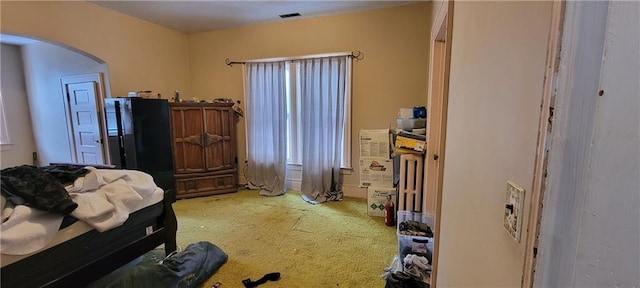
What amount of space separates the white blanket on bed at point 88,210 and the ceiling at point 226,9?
232 centimetres

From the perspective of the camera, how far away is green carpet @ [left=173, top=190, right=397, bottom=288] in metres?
2.08

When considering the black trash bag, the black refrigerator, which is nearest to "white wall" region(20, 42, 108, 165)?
the black refrigerator

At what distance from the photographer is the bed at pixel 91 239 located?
1.33m

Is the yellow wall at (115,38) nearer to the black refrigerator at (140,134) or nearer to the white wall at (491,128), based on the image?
the black refrigerator at (140,134)

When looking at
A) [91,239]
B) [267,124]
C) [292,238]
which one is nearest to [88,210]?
[91,239]

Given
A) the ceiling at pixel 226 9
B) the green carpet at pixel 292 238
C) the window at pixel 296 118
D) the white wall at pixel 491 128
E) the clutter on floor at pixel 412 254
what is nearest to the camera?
the white wall at pixel 491 128

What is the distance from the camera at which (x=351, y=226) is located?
2918 mm

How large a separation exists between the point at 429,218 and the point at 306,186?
191cm

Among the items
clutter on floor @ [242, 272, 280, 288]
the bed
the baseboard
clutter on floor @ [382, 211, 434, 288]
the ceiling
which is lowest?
clutter on floor @ [242, 272, 280, 288]

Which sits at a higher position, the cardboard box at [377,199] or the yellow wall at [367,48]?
the yellow wall at [367,48]

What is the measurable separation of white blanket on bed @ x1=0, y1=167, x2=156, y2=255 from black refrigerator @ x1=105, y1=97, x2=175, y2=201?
1.58 m

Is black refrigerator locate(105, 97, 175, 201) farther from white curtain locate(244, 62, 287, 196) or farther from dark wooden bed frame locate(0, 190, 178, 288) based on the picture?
dark wooden bed frame locate(0, 190, 178, 288)

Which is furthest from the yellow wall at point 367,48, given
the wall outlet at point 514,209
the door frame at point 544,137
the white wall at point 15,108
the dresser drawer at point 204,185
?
the white wall at point 15,108

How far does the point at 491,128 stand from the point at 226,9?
3572 mm
